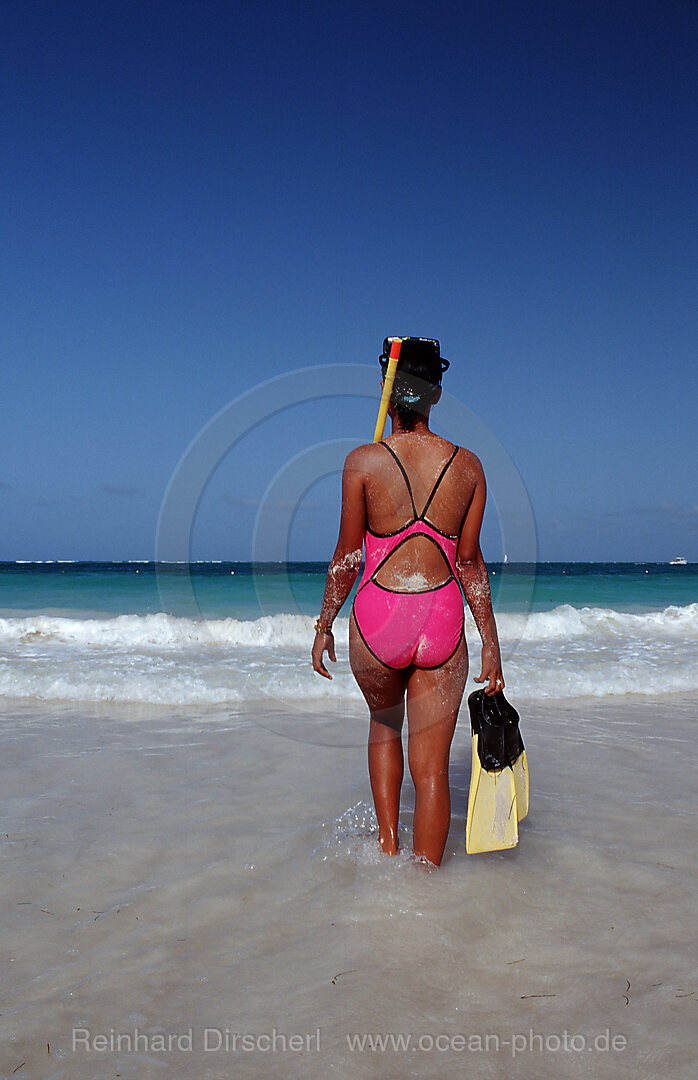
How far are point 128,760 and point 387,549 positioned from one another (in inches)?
129

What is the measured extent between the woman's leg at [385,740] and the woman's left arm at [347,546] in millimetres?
131

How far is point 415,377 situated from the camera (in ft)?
11.0

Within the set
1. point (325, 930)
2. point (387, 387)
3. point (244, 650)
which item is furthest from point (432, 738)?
point (244, 650)

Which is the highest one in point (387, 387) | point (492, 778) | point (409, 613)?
point (387, 387)

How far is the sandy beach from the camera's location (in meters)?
2.24

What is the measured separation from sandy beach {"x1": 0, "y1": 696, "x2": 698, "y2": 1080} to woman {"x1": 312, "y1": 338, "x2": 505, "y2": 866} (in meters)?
0.51

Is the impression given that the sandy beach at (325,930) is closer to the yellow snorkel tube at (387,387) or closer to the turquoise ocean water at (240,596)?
the yellow snorkel tube at (387,387)

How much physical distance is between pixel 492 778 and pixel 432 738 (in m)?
0.38

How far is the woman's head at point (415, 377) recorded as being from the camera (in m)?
3.32

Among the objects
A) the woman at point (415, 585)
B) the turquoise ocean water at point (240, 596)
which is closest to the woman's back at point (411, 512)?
the woman at point (415, 585)

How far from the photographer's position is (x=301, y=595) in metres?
25.6

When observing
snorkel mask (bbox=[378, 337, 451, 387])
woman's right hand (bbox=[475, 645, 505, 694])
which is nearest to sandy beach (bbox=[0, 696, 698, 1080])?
woman's right hand (bbox=[475, 645, 505, 694])

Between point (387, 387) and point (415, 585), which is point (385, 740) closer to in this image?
point (415, 585)

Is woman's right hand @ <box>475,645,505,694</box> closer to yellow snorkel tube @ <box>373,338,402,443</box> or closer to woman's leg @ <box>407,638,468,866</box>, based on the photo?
woman's leg @ <box>407,638,468,866</box>
